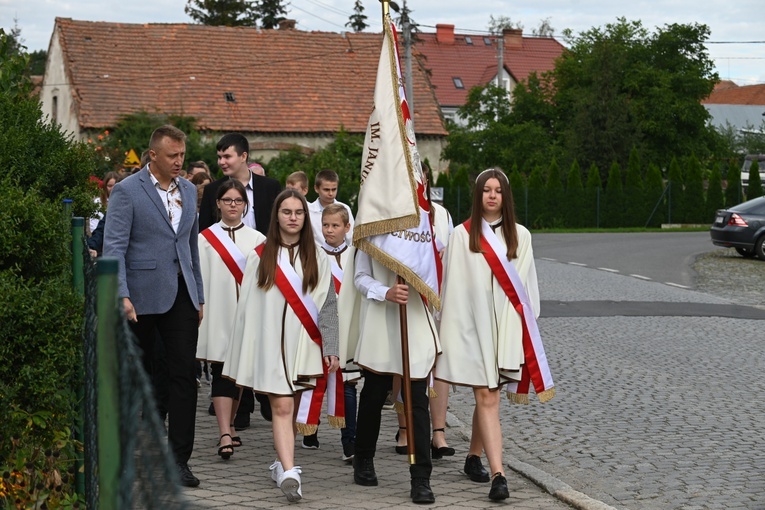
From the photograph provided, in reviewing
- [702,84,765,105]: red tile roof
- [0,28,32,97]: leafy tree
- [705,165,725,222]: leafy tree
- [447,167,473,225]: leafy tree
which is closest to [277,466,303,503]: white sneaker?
[0,28,32,97]: leafy tree

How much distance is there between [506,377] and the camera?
6922mm

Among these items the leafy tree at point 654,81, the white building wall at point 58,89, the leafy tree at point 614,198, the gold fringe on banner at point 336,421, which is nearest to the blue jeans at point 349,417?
the gold fringe on banner at point 336,421

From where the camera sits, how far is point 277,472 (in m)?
6.83

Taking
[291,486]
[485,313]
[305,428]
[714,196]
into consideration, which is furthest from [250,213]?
[714,196]

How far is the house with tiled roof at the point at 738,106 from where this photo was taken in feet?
317

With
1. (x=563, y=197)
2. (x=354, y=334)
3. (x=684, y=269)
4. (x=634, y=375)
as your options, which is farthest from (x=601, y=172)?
(x=354, y=334)

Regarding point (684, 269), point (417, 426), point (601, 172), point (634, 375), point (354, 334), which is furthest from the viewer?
point (601, 172)

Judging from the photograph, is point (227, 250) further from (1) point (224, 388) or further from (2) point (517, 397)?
(2) point (517, 397)

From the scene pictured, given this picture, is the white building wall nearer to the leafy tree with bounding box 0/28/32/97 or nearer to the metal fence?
the leafy tree with bounding box 0/28/32/97

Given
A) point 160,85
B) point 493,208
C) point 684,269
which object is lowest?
point 684,269

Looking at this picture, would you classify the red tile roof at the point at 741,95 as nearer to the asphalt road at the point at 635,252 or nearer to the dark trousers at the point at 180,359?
the asphalt road at the point at 635,252

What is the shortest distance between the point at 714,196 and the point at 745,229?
67.6ft

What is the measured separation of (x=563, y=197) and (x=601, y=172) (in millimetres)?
4619

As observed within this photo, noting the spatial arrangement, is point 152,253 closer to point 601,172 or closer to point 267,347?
point 267,347
